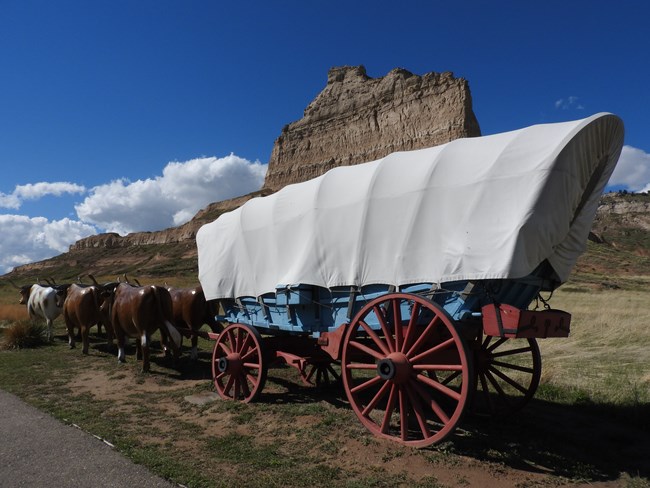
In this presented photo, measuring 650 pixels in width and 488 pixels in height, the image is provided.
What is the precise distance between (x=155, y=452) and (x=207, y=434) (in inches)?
30.9

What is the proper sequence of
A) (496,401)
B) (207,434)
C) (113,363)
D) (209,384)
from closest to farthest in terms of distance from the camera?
(207,434) → (496,401) → (209,384) → (113,363)

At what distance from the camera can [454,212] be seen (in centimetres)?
446

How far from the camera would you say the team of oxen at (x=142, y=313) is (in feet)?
28.1

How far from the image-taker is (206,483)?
3.73m

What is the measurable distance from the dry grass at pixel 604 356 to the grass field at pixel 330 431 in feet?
0.15

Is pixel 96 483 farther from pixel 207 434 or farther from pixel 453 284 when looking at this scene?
pixel 453 284

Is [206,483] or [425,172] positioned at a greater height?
[425,172]

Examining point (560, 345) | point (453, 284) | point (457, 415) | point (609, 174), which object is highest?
point (609, 174)

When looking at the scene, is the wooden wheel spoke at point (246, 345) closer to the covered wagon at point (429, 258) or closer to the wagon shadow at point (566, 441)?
the covered wagon at point (429, 258)

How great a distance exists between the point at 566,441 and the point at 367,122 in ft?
356

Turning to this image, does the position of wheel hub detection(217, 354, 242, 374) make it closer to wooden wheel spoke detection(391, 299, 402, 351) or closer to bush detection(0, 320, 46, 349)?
wooden wheel spoke detection(391, 299, 402, 351)

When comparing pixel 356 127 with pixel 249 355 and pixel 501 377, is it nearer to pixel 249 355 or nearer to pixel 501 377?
pixel 249 355

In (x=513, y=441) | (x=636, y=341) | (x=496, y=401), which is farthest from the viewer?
(x=636, y=341)

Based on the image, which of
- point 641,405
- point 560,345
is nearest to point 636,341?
point 560,345
